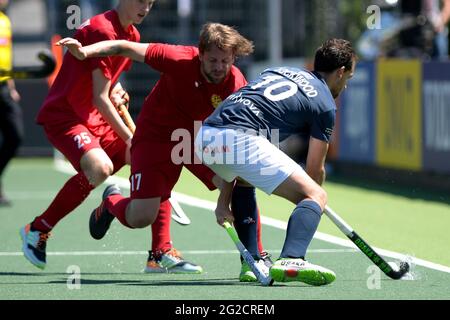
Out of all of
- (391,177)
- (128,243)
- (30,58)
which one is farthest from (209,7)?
(128,243)

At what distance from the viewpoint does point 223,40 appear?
7.66 m

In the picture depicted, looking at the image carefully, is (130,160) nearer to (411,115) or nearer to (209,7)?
(411,115)

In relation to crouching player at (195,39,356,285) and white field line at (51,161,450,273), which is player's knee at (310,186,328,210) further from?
white field line at (51,161,450,273)

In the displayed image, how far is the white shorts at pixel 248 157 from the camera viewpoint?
7.45 meters

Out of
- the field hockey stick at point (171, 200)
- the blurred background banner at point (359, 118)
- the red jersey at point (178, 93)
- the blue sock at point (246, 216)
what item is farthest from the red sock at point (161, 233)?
the blurred background banner at point (359, 118)

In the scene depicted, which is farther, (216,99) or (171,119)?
(171,119)

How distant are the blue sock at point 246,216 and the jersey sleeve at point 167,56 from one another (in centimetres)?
83

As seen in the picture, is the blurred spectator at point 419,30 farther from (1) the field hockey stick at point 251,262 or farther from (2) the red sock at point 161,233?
(1) the field hockey stick at point 251,262

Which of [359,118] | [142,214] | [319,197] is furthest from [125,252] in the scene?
[359,118]

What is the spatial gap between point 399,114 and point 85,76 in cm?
655

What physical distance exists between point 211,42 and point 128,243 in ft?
9.57

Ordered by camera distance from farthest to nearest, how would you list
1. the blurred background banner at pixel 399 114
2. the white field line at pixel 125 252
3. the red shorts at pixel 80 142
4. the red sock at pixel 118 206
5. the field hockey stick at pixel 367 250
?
the blurred background banner at pixel 399 114 → the white field line at pixel 125 252 → the red shorts at pixel 80 142 → the red sock at pixel 118 206 → the field hockey stick at pixel 367 250

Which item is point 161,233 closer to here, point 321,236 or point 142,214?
point 142,214

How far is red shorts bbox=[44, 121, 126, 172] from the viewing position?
873 centimetres
